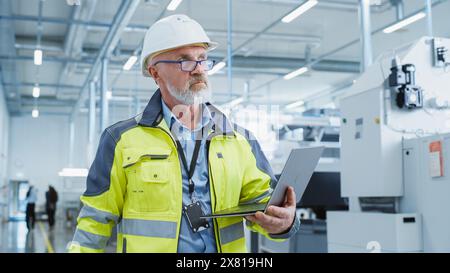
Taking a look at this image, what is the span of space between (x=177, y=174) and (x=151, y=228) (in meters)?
0.19

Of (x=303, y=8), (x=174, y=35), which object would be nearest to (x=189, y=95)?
(x=174, y=35)

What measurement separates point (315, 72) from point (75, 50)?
6972mm

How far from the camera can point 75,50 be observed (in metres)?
12.1

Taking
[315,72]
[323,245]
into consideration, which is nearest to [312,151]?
[323,245]

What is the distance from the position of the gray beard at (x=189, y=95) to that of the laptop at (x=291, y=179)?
0.40m

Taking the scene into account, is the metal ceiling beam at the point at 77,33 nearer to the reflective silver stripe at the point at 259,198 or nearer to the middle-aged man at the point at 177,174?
the middle-aged man at the point at 177,174

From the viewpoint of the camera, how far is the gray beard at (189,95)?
6.07ft

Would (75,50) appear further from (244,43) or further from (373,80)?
(373,80)

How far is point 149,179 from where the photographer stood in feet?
5.49

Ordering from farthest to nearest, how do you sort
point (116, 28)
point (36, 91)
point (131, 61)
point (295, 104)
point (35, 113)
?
1. point (295, 104)
2. point (35, 113)
3. point (36, 91)
4. point (131, 61)
5. point (116, 28)

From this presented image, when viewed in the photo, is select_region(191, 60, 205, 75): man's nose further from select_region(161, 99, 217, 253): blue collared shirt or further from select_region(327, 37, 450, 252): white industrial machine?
select_region(327, 37, 450, 252): white industrial machine

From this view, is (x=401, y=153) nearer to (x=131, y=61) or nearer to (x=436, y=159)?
(x=436, y=159)

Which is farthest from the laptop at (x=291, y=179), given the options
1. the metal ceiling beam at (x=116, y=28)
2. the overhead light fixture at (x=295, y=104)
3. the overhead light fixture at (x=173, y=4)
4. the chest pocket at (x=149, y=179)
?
the overhead light fixture at (x=295, y=104)

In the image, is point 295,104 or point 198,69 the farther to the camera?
point 295,104
